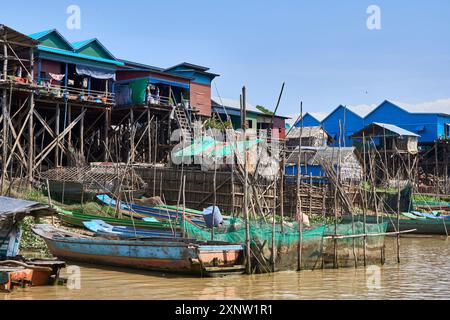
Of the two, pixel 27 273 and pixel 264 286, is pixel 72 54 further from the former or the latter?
pixel 264 286

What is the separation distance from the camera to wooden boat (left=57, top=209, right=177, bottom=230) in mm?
17987

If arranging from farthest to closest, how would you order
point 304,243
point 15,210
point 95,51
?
1. point 95,51
2. point 304,243
3. point 15,210

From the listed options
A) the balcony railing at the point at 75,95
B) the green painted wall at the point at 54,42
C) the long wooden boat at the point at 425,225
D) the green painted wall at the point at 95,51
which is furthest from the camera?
the green painted wall at the point at 95,51

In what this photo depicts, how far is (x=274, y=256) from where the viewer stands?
13.2m

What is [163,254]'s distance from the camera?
506 inches

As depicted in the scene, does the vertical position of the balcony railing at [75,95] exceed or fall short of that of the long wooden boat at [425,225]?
it exceeds it

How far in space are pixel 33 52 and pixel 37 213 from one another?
15787 mm

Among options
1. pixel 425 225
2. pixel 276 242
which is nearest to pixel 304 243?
pixel 276 242

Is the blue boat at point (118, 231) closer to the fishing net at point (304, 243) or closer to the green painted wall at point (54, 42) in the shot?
the fishing net at point (304, 243)

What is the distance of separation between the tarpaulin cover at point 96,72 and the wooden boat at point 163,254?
15008 mm

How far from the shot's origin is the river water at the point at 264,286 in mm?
10930

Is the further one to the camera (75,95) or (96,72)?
(96,72)

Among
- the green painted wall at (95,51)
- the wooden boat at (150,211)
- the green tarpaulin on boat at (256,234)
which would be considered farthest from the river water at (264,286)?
the green painted wall at (95,51)

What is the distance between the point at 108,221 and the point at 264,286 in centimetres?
837
